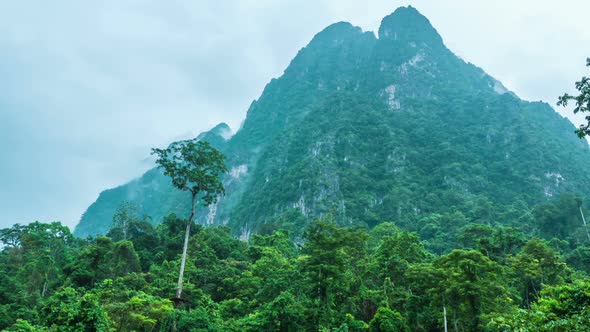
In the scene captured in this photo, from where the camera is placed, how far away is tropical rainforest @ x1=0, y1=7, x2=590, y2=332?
63.7 ft

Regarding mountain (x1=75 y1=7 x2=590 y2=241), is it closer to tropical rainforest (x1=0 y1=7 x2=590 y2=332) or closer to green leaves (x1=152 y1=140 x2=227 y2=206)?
tropical rainforest (x1=0 y1=7 x2=590 y2=332)

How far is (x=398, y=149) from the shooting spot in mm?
98438

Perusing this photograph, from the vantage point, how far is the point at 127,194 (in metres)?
192

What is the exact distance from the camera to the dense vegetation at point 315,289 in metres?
16.0

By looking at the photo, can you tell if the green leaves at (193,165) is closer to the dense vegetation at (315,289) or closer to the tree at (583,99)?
the dense vegetation at (315,289)

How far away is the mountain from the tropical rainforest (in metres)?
0.55

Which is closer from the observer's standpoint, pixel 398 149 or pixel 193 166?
pixel 193 166

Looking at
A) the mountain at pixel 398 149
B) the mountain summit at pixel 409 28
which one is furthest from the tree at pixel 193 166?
the mountain summit at pixel 409 28

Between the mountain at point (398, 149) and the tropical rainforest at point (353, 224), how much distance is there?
0.55m

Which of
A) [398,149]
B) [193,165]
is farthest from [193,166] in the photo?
[398,149]

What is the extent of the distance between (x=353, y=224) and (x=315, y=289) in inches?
2182

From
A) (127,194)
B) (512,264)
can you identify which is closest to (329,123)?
(512,264)

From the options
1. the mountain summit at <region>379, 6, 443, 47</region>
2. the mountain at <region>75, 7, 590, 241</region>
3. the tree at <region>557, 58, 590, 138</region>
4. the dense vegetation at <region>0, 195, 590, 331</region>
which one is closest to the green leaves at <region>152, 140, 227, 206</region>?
the dense vegetation at <region>0, 195, 590, 331</region>

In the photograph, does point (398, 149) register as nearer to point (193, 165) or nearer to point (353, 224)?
point (353, 224)
